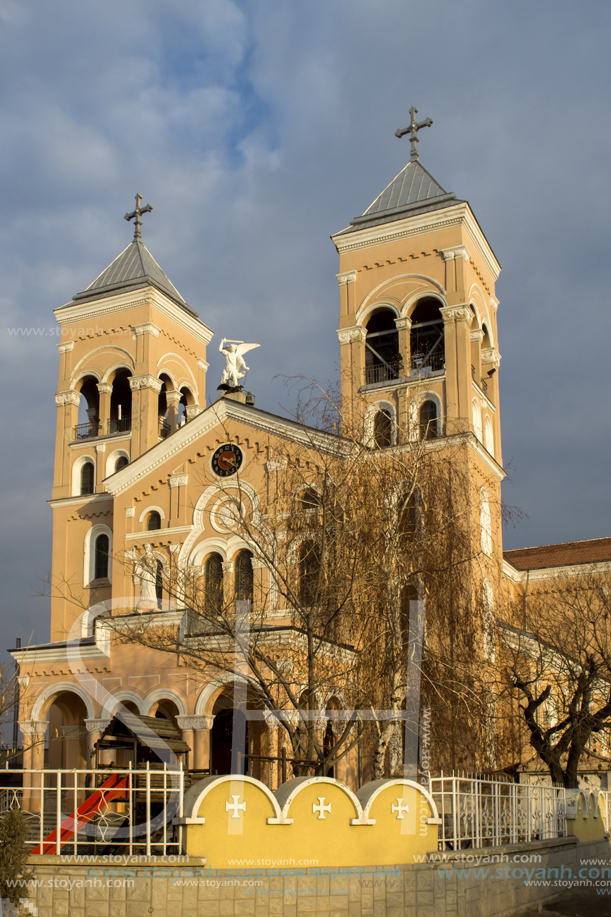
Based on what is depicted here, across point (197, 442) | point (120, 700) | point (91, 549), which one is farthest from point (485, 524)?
point (91, 549)

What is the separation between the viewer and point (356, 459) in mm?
17344

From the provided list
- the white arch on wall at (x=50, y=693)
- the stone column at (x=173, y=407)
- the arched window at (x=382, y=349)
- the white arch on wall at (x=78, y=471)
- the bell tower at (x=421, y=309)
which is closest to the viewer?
the white arch on wall at (x=50, y=693)

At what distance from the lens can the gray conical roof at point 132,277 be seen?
115 ft

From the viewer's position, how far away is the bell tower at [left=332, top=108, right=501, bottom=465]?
93.1 feet

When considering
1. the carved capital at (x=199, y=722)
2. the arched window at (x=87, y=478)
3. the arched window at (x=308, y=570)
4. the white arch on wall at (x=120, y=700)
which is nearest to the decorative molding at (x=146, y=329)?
the arched window at (x=87, y=478)

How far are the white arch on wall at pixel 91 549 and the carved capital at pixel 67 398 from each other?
5416 millimetres

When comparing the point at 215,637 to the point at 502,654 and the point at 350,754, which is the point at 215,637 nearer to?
the point at 350,754

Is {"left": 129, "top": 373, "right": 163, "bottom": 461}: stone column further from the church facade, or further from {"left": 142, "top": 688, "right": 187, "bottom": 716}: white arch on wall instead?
{"left": 142, "top": 688, "right": 187, "bottom": 716}: white arch on wall

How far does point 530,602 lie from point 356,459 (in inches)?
701

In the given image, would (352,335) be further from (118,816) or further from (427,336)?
(118,816)

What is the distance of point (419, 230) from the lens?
30.1 metres

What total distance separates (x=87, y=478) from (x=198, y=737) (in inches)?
533

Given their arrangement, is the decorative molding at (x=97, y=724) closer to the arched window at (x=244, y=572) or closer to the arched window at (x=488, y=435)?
the arched window at (x=244, y=572)

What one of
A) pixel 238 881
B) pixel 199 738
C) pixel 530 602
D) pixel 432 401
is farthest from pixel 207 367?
pixel 238 881
